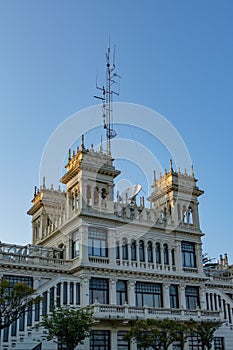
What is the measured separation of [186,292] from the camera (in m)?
50.3

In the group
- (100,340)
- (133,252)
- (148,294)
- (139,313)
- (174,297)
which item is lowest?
(100,340)

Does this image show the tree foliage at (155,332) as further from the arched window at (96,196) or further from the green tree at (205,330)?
the arched window at (96,196)

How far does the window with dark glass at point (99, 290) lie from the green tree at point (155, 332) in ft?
15.7

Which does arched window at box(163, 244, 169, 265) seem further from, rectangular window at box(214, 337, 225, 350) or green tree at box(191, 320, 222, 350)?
rectangular window at box(214, 337, 225, 350)

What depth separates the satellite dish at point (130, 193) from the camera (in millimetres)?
51125

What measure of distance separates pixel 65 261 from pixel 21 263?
472 cm

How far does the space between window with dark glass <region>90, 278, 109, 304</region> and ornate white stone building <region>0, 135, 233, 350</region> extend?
0.09m

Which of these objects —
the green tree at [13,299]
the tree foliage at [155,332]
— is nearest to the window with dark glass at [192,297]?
the tree foliage at [155,332]

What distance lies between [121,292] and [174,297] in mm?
6443

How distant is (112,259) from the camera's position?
151 feet

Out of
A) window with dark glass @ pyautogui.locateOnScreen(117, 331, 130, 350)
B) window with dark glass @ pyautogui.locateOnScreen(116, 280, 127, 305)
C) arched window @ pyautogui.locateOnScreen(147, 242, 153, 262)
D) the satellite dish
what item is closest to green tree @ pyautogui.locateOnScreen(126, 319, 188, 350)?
window with dark glass @ pyautogui.locateOnScreen(117, 331, 130, 350)

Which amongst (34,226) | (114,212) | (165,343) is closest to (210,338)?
(165,343)

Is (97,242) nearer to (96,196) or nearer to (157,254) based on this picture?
(96,196)

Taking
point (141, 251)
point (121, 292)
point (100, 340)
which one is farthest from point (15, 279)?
point (141, 251)
